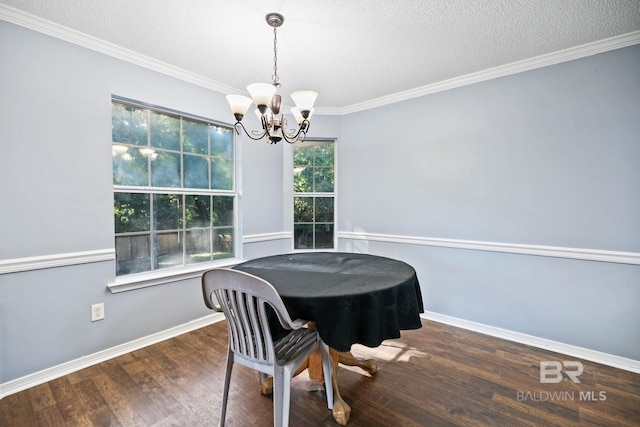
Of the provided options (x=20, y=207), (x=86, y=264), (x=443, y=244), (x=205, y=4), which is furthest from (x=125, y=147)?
(x=443, y=244)

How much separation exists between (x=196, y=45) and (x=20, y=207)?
5.36ft

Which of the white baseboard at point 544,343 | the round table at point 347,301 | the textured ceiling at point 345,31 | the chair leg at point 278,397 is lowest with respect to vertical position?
the white baseboard at point 544,343

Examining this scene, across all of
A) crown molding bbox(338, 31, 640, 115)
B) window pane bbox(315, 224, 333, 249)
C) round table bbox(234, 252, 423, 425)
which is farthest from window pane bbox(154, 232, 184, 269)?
crown molding bbox(338, 31, 640, 115)

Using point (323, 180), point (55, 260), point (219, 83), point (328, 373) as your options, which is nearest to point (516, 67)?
point (323, 180)

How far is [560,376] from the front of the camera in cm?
199

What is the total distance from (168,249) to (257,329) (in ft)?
5.82

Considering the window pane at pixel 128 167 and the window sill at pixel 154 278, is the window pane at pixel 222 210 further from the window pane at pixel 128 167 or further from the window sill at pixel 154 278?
the window pane at pixel 128 167

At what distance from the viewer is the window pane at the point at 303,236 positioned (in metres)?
3.68

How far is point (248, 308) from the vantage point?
4.33 feet

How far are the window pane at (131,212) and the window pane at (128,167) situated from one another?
119 millimetres

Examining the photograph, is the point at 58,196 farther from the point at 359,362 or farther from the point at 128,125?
the point at 359,362

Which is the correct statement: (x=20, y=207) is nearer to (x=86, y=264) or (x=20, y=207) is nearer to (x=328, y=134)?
(x=86, y=264)
